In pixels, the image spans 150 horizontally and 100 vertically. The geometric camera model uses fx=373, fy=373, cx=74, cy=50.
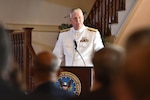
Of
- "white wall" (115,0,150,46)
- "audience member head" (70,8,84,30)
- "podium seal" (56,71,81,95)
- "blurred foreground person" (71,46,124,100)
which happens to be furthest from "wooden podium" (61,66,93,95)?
"white wall" (115,0,150,46)

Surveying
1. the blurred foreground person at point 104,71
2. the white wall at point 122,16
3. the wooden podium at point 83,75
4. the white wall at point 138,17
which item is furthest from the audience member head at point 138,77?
the white wall at point 122,16

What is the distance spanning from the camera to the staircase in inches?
216

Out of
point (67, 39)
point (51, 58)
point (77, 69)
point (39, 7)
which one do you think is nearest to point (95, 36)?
point (67, 39)

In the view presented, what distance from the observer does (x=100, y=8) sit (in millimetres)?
5867

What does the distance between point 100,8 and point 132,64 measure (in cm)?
510

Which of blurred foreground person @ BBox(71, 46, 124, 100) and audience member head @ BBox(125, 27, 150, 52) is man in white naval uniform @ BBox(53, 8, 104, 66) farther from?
audience member head @ BBox(125, 27, 150, 52)

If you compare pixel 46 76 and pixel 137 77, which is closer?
pixel 137 77

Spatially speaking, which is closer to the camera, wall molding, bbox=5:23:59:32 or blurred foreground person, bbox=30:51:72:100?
blurred foreground person, bbox=30:51:72:100

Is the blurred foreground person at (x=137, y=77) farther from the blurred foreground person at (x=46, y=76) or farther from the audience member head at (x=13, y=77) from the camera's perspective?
the blurred foreground person at (x=46, y=76)

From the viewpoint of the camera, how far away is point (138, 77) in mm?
816

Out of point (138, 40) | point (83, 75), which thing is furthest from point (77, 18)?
point (138, 40)

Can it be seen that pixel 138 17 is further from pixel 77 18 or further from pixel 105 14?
pixel 77 18

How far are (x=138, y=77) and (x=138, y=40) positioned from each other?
0.14 m

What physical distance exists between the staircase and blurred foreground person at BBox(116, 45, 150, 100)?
453 centimetres
